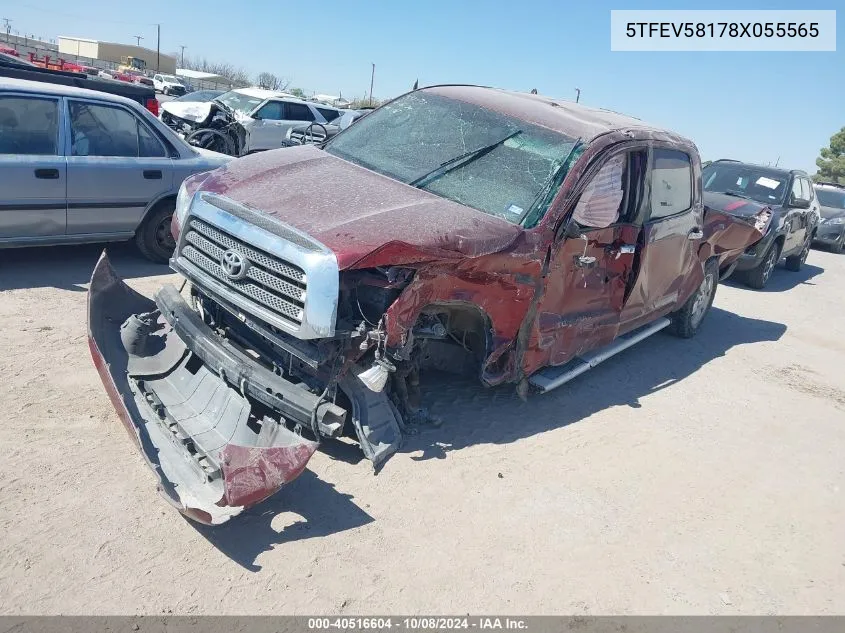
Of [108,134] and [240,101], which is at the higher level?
[240,101]

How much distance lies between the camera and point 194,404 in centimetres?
366

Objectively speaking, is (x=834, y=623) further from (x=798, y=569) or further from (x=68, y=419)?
(x=68, y=419)

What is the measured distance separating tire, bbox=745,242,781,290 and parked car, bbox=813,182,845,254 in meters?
6.43

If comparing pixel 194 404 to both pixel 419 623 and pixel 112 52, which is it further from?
pixel 112 52

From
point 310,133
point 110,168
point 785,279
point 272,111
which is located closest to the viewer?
point 110,168

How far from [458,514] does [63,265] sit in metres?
4.84

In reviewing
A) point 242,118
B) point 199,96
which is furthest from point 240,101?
point 199,96

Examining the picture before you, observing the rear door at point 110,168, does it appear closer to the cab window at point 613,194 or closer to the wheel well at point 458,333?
the wheel well at point 458,333

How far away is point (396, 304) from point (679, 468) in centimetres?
241

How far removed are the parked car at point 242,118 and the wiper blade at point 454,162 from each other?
7.54 m

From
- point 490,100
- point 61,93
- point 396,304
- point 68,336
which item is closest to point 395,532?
point 396,304

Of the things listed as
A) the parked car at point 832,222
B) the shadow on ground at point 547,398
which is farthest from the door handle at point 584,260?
the parked car at point 832,222

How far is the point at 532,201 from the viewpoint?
410 centimetres

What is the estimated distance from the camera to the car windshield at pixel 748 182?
10500 millimetres
